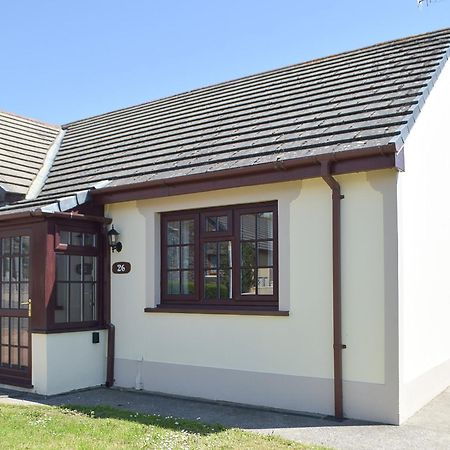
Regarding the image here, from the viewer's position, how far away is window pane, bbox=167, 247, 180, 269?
9219mm

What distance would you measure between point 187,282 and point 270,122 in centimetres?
293

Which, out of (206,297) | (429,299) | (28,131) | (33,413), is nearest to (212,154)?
(206,297)

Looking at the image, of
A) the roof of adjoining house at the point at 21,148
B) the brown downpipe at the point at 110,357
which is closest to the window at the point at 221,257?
the brown downpipe at the point at 110,357

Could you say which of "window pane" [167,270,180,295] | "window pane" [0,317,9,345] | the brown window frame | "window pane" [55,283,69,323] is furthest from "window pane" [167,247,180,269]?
"window pane" [0,317,9,345]

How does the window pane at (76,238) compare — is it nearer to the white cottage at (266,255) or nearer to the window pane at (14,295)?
the white cottage at (266,255)

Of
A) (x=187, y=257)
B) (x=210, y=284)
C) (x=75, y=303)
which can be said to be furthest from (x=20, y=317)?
(x=210, y=284)

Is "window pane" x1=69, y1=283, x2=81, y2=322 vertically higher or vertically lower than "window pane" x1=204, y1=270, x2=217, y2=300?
lower

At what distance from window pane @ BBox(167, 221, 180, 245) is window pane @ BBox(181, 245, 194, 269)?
199mm

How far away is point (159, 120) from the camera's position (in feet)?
41.1

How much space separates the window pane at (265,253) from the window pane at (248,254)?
0.34ft

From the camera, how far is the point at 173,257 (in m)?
9.27

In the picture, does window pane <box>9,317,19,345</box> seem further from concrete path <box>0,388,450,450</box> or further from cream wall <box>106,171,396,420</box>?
cream wall <box>106,171,396,420</box>

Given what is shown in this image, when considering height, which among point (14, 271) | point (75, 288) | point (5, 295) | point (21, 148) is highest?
point (21, 148)

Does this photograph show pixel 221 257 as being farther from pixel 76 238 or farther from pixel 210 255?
pixel 76 238
